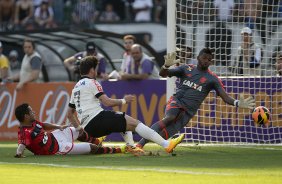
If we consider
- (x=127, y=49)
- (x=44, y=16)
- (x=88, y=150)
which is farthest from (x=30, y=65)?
(x=44, y=16)

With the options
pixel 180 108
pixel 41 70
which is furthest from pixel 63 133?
pixel 41 70

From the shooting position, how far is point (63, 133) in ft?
51.6

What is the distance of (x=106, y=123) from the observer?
49.7ft

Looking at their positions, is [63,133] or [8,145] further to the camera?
[8,145]

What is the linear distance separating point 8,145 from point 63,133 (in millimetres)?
3741

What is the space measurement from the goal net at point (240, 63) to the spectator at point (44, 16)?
1226 cm

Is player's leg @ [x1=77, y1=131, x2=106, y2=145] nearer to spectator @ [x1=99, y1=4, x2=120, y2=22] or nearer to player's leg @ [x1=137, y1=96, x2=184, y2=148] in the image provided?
player's leg @ [x1=137, y1=96, x2=184, y2=148]

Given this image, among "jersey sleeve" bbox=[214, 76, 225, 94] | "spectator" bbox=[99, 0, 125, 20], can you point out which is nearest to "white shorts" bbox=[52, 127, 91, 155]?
"jersey sleeve" bbox=[214, 76, 225, 94]

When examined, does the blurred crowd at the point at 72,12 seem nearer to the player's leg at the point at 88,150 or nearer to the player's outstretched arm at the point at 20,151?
the player's leg at the point at 88,150

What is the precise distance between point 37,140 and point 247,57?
534 centimetres

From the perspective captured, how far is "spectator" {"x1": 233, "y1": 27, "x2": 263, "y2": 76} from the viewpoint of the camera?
736 inches

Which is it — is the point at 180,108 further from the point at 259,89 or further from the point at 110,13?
the point at 110,13

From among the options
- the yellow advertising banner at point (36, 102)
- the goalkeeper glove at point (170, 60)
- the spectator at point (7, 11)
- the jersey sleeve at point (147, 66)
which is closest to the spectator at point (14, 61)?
the spectator at point (7, 11)

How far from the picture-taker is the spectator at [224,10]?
1929 cm
